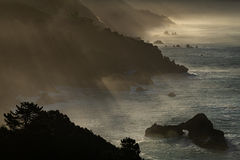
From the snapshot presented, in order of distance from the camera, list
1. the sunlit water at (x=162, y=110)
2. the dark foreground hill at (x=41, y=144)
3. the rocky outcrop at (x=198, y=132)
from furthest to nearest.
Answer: the rocky outcrop at (x=198, y=132)
the sunlit water at (x=162, y=110)
the dark foreground hill at (x=41, y=144)

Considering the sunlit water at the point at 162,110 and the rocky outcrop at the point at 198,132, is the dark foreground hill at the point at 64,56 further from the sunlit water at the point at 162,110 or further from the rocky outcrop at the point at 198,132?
the rocky outcrop at the point at 198,132

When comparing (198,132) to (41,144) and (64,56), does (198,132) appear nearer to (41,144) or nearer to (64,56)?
(41,144)

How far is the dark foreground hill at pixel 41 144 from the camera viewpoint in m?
55.9

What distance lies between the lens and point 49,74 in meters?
153

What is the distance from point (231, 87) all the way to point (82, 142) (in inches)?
3828

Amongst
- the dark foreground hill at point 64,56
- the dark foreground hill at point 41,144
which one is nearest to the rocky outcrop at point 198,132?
the dark foreground hill at point 41,144

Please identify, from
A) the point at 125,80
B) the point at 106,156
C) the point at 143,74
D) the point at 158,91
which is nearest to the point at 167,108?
the point at 158,91

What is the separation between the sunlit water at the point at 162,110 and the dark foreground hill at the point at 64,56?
9254mm

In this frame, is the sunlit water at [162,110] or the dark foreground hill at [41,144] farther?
the sunlit water at [162,110]

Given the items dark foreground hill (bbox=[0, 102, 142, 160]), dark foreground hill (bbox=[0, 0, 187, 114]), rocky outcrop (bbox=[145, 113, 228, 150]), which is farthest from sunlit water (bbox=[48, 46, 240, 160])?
dark foreground hill (bbox=[0, 102, 142, 160])

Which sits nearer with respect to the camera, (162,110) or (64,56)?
(162,110)

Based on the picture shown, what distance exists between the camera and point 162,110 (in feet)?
381

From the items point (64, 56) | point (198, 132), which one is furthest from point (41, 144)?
point (64, 56)

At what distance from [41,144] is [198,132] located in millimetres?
40582
